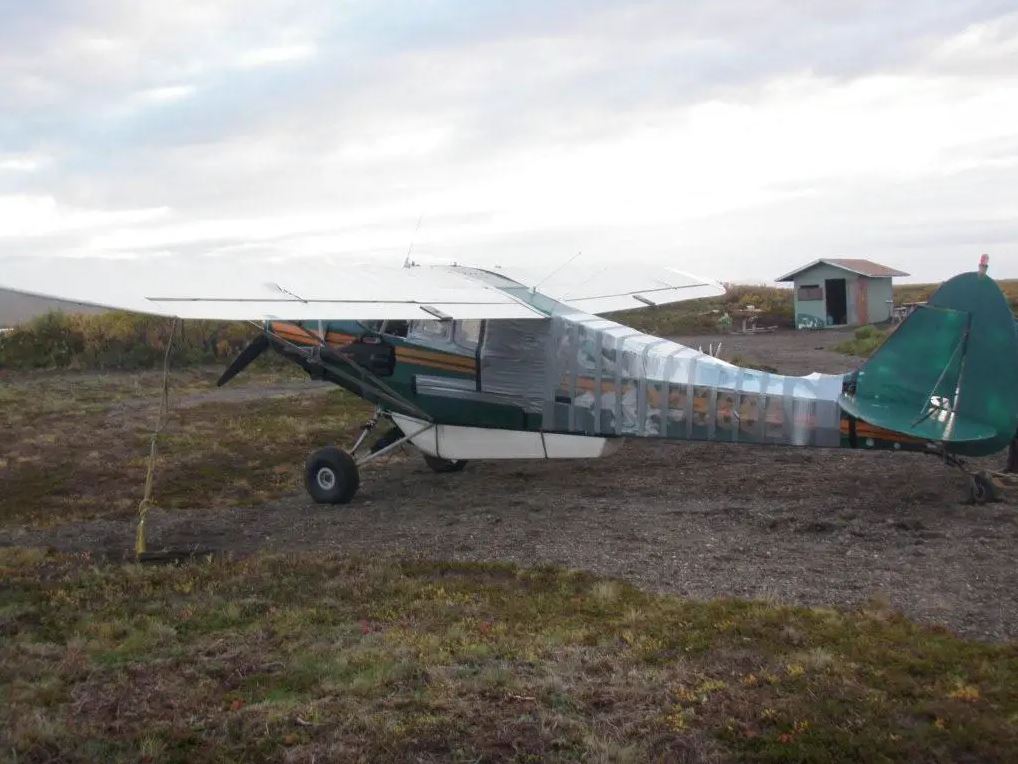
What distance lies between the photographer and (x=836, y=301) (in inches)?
1331

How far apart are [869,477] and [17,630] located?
25.9ft

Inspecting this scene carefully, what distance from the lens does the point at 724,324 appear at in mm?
33625

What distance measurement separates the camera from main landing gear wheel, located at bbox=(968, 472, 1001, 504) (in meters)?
8.08

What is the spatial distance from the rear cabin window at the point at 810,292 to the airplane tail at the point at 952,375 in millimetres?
26302

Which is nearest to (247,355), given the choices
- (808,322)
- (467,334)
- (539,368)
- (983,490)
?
(467,334)

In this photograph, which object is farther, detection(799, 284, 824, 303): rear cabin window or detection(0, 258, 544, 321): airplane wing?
detection(799, 284, 824, 303): rear cabin window

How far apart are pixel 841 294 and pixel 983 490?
89.2 ft

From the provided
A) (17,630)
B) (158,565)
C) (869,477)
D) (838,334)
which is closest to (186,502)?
(158,565)

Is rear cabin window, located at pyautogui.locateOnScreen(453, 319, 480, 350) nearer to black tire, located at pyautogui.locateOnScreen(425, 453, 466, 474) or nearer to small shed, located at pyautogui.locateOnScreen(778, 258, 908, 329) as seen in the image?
black tire, located at pyautogui.locateOnScreen(425, 453, 466, 474)

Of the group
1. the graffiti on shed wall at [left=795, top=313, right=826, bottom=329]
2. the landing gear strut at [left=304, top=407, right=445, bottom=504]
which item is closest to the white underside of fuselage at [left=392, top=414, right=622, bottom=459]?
the landing gear strut at [left=304, top=407, right=445, bottom=504]

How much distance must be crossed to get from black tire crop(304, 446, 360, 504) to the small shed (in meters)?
26.4

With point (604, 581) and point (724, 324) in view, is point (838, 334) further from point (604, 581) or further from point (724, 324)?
point (604, 581)

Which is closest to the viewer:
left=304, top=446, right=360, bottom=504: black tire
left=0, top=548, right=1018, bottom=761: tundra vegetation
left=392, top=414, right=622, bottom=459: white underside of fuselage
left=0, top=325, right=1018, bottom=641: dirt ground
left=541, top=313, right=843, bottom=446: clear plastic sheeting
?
left=0, top=548, right=1018, bottom=761: tundra vegetation

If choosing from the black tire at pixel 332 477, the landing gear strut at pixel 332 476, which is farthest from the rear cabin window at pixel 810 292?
the black tire at pixel 332 477
